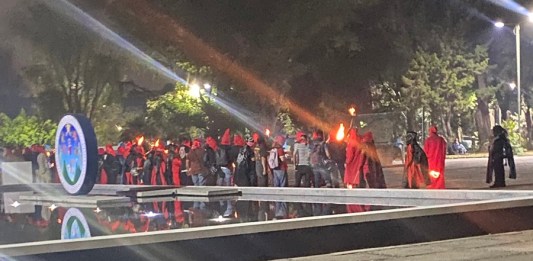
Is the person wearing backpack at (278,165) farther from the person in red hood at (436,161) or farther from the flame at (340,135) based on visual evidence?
the person in red hood at (436,161)

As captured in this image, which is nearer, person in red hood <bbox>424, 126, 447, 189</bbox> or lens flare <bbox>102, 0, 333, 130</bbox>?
person in red hood <bbox>424, 126, 447, 189</bbox>

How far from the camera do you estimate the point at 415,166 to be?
61.8 ft

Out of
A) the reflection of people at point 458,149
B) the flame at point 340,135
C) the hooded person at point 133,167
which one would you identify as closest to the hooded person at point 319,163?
the flame at point 340,135

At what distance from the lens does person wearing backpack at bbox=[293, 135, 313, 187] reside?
21625 millimetres

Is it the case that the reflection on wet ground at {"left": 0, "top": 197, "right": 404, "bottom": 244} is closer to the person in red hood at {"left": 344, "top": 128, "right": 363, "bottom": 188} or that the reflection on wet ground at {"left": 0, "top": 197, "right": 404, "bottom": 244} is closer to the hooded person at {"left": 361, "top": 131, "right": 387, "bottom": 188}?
the person in red hood at {"left": 344, "top": 128, "right": 363, "bottom": 188}

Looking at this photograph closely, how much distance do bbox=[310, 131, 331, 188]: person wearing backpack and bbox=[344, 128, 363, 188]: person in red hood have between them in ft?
3.54

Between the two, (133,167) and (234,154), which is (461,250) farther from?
(133,167)

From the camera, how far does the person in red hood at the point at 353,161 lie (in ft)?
66.5

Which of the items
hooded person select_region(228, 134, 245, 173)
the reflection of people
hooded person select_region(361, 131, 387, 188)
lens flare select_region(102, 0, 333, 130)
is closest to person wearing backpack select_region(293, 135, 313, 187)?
hooded person select_region(361, 131, 387, 188)

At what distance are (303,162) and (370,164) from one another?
80.6 inches

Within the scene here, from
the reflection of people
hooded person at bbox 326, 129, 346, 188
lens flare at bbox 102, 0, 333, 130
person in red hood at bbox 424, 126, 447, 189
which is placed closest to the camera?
person in red hood at bbox 424, 126, 447, 189

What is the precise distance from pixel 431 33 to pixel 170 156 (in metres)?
30.1

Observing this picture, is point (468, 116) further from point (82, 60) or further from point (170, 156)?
point (170, 156)

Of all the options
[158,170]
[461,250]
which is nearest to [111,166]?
[158,170]
